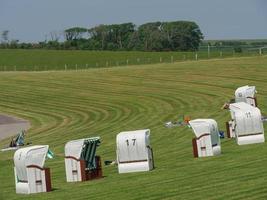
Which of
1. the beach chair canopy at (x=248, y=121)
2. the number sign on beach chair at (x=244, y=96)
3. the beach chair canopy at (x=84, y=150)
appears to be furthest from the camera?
the number sign on beach chair at (x=244, y=96)

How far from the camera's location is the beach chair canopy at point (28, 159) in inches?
862

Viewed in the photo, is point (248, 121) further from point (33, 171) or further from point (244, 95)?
point (244, 95)

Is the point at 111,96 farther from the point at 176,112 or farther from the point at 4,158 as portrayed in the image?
the point at 4,158

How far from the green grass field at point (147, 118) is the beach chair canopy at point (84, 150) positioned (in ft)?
2.26

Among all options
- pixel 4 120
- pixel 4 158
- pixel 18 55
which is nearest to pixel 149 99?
pixel 4 120

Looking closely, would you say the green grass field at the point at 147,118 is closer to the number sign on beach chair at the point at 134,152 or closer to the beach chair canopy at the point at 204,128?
the number sign on beach chair at the point at 134,152

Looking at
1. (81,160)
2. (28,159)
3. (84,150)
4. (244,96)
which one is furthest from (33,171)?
(244,96)

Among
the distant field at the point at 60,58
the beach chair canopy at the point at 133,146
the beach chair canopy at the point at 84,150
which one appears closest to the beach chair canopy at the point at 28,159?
the beach chair canopy at the point at 84,150

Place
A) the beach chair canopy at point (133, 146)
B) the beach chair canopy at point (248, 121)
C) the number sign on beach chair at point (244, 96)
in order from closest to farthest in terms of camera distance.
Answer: the beach chair canopy at point (133, 146) < the beach chair canopy at point (248, 121) < the number sign on beach chair at point (244, 96)

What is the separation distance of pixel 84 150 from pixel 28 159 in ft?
7.02

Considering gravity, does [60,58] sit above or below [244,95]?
below

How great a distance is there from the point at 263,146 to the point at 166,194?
26.7ft

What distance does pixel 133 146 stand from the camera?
23.8 m

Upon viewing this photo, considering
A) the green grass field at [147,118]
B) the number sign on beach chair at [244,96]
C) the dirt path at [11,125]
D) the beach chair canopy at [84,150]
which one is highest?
the beach chair canopy at [84,150]
